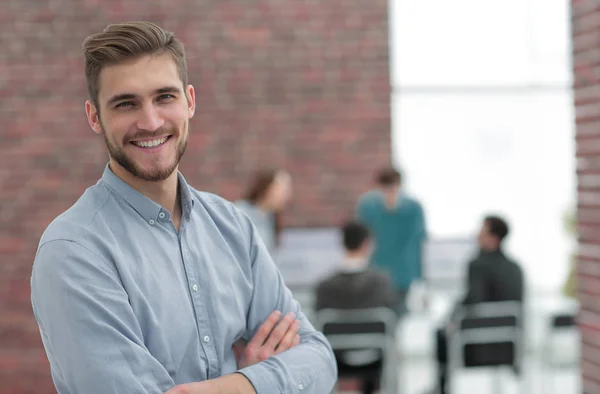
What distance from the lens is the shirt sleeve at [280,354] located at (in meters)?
1.71

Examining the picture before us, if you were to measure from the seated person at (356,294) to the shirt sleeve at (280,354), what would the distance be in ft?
9.68

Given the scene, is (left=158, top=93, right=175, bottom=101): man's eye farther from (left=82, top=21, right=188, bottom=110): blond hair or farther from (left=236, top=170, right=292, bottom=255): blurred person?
(left=236, top=170, right=292, bottom=255): blurred person

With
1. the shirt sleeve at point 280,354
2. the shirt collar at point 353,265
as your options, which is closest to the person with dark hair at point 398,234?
the shirt collar at point 353,265

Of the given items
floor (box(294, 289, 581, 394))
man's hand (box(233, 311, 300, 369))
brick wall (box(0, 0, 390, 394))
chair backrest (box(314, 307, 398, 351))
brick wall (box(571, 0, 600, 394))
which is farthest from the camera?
brick wall (box(0, 0, 390, 394))

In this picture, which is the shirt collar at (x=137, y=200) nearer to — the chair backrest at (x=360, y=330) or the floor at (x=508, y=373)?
the chair backrest at (x=360, y=330)

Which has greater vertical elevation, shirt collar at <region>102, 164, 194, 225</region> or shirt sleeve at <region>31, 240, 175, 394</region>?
shirt collar at <region>102, 164, 194, 225</region>

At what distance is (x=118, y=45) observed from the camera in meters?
1.62

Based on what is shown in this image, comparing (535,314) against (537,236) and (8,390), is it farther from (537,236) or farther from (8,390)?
(8,390)

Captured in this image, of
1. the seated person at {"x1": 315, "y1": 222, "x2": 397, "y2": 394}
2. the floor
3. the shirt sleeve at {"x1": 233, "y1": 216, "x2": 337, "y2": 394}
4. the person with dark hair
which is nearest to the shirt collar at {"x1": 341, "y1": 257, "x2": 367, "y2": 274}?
the seated person at {"x1": 315, "y1": 222, "x2": 397, "y2": 394}

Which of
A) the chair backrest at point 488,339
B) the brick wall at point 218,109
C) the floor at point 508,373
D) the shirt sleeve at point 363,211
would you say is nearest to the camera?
the chair backrest at point 488,339

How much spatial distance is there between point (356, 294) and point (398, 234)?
3.82ft

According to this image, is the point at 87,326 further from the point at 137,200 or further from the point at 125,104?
the point at 125,104

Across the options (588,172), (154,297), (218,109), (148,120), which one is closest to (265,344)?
(154,297)

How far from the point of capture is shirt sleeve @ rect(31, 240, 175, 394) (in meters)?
A: 1.51
